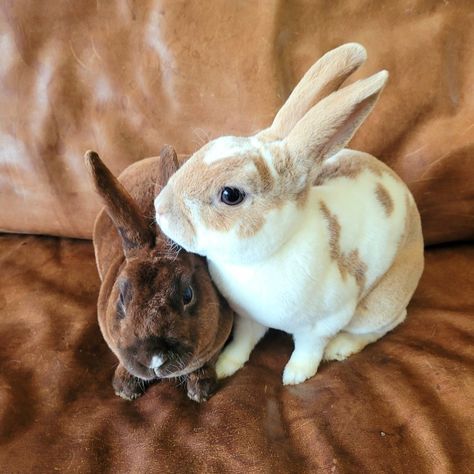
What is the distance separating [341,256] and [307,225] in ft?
0.31

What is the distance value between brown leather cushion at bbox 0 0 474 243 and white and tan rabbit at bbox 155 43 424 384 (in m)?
0.26

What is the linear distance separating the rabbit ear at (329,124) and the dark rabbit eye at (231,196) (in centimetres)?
10

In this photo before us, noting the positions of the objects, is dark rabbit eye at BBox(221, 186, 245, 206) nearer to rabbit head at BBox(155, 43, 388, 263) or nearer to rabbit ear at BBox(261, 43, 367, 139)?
rabbit head at BBox(155, 43, 388, 263)

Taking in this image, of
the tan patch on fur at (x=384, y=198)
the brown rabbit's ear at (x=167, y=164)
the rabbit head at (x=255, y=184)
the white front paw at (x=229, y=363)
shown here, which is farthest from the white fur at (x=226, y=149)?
the white front paw at (x=229, y=363)

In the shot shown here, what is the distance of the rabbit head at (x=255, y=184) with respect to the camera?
2.55ft

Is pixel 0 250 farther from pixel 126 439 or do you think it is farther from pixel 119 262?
pixel 126 439

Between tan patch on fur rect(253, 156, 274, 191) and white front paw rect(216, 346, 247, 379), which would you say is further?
white front paw rect(216, 346, 247, 379)

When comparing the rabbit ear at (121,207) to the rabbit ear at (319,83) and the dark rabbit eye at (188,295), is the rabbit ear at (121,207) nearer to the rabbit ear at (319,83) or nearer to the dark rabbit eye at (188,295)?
the dark rabbit eye at (188,295)

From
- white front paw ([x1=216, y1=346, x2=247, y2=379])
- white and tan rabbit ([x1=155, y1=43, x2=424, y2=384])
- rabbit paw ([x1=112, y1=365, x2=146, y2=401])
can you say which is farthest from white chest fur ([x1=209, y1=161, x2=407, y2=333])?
rabbit paw ([x1=112, y1=365, x2=146, y2=401])

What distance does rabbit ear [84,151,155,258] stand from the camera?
83 cm

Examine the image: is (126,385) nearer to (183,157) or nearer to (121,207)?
(121,207)

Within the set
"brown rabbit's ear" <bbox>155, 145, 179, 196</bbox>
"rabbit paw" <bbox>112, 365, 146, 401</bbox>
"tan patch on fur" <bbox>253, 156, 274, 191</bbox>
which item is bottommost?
"rabbit paw" <bbox>112, 365, 146, 401</bbox>

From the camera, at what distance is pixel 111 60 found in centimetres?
118

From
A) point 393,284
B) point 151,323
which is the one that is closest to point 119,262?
point 151,323
